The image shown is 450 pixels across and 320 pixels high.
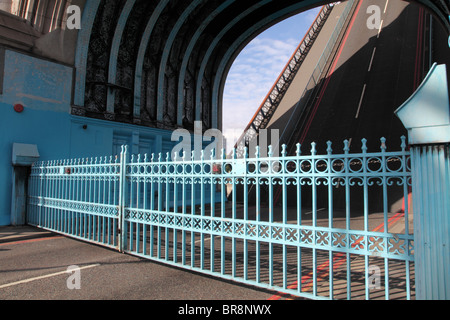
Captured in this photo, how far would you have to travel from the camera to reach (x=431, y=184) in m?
3.07

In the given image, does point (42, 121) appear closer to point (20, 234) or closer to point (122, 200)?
point (20, 234)

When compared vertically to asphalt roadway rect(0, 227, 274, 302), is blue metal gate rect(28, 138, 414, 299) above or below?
above

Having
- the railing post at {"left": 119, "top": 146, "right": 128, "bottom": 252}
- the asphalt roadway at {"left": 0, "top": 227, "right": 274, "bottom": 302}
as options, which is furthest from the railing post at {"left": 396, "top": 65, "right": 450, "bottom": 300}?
the railing post at {"left": 119, "top": 146, "right": 128, "bottom": 252}

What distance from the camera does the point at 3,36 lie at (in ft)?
31.1

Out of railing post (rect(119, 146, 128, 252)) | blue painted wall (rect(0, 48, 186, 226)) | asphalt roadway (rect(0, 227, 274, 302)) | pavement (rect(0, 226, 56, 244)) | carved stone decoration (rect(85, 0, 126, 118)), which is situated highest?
carved stone decoration (rect(85, 0, 126, 118))

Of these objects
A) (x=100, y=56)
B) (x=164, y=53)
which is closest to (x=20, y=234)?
(x=100, y=56)

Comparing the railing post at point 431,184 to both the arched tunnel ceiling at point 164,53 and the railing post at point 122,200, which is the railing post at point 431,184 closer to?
the railing post at point 122,200

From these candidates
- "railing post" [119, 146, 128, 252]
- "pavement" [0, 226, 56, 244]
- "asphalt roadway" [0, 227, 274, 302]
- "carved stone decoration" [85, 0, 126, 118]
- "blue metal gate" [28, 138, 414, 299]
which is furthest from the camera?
"carved stone decoration" [85, 0, 126, 118]

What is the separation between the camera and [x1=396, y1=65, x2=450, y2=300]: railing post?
9.78 ft

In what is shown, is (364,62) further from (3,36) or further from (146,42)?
(3,36)

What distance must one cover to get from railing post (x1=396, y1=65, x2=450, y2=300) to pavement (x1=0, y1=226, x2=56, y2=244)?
8841 mm

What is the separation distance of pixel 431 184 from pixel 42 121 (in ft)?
37.8

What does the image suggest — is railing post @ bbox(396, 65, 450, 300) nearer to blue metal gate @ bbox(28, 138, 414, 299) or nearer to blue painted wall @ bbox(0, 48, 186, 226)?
blue metal gate @ bbox(28, 138, 414, 299)
